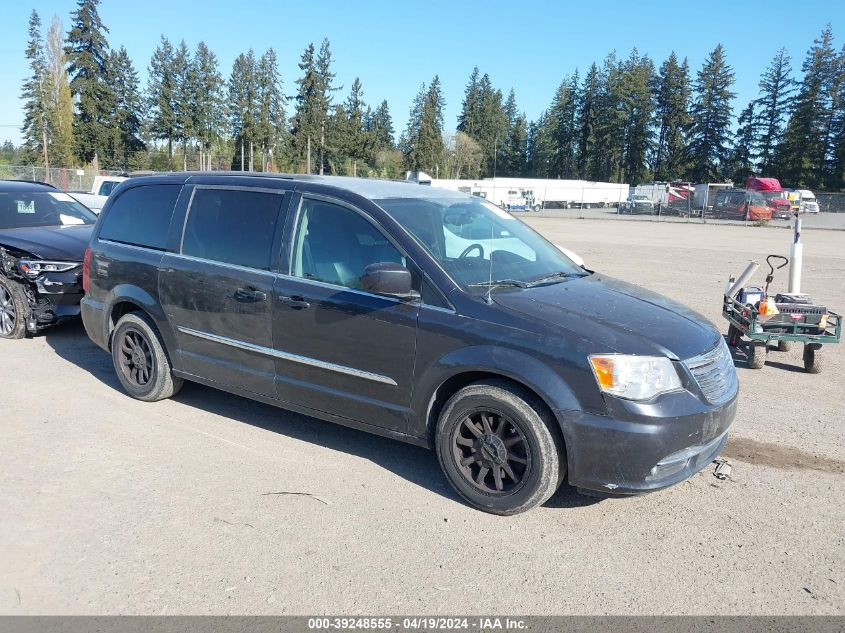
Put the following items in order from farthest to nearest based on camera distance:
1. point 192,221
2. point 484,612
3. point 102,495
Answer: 1. point 192,221
2. point 102,495
3. point 484,612

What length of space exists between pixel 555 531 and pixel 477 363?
3.37ft

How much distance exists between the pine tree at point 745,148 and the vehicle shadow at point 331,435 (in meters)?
93.5

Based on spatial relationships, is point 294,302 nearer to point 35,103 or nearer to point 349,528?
point 349,528

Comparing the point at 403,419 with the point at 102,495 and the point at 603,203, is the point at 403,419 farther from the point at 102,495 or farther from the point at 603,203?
the point at 603,203

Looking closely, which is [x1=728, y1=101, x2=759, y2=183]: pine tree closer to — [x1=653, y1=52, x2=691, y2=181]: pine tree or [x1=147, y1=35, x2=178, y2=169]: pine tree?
[x1=653, y1=52, x2=691, y2=181]: pine tree

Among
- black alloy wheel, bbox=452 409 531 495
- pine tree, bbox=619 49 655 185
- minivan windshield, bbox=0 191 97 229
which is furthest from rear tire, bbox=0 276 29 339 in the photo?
pine tree, bbox=619 49 655 185

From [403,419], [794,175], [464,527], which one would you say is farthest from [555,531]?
[794,175]

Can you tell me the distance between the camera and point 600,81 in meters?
103

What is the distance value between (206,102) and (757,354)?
90716 millimetres

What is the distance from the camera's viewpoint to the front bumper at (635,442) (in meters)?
3.45

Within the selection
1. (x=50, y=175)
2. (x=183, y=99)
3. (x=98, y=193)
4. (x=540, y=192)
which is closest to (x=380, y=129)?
(x=183, y=99)

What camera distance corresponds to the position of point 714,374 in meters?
3.84

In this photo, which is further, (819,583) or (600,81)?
(600,81)

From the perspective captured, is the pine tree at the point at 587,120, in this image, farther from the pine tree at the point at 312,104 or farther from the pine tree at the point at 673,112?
the pine tree at the point at 312,104
